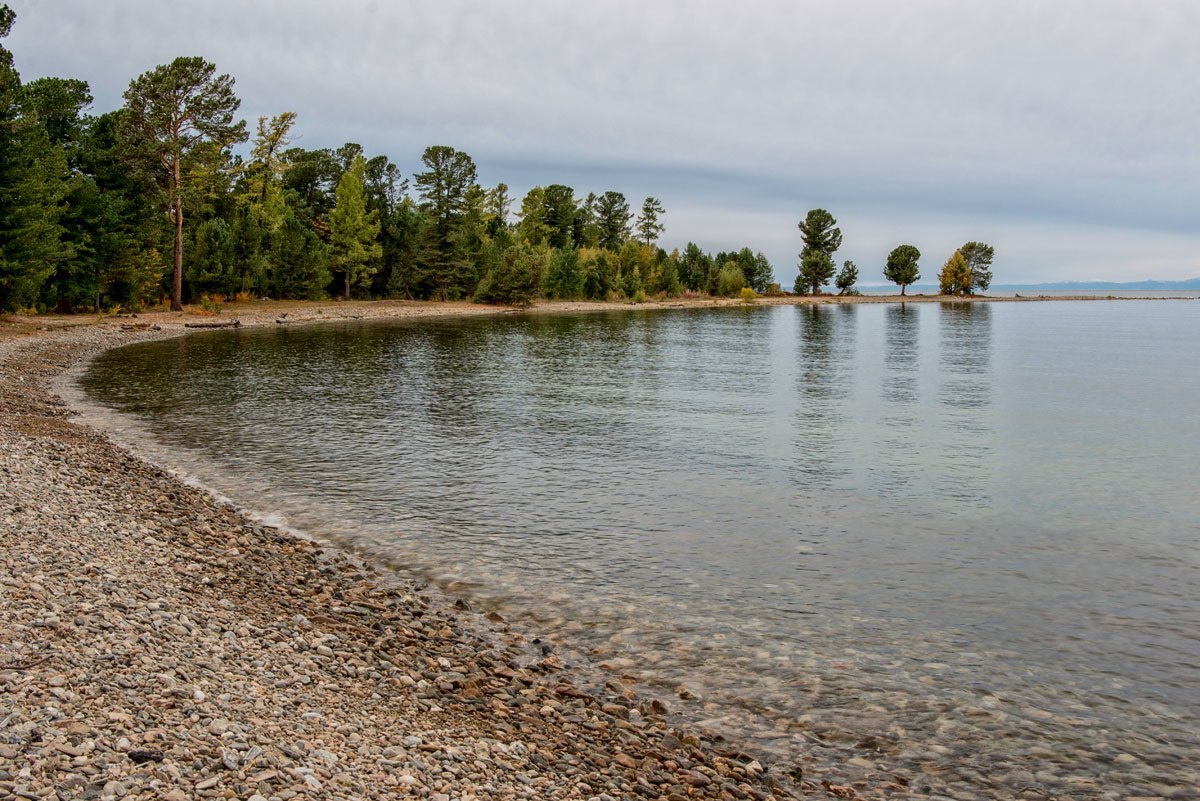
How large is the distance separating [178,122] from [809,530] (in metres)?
77.8

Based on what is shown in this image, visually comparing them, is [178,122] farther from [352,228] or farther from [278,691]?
[278,691]

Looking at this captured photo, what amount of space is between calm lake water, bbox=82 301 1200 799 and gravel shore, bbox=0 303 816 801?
1217 mm

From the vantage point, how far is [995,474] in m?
23.7

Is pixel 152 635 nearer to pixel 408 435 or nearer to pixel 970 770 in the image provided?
pixel 970 770

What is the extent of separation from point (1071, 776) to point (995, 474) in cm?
1621

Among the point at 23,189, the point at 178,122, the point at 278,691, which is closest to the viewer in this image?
the point at 278,691

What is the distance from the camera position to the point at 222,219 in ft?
306

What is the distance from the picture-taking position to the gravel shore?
285 inches

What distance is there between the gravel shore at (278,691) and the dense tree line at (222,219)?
53.6 metres


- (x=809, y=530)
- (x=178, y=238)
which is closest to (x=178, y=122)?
(x=178, y=238)

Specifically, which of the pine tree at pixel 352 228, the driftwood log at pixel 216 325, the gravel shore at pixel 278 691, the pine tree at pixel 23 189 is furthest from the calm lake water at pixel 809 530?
the pine tree at pixel 352 228

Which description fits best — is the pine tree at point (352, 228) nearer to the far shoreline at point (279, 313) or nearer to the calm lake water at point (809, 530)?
the far shoreline at point (279, 313)

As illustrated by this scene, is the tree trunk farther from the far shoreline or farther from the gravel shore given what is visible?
the gravel shore

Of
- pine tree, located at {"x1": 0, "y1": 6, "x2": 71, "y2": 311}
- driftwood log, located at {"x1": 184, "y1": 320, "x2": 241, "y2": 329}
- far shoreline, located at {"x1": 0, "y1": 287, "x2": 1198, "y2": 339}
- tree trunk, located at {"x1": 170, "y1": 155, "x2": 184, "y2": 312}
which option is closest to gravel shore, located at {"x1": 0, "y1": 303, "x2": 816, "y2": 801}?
pine tree, located at {"x1": 0, "y1": 6, "x2": 71, "y2": 311}
